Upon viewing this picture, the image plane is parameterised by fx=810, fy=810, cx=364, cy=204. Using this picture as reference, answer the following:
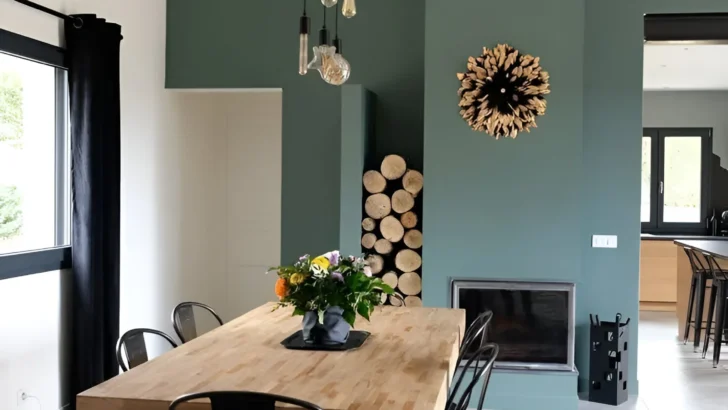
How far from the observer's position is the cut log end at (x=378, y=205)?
537cm

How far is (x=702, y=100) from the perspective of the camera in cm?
1050

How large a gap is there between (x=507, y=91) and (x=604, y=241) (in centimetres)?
127

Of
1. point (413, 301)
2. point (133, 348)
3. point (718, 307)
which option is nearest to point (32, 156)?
point (133, 348)

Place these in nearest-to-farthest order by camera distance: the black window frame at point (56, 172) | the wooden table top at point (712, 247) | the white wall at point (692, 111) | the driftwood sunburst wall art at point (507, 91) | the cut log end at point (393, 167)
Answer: the black window frame at point (56, 172) < the driftwood sunburst wall art at point (507, 91) < the cut log end at point (393, 167) < the wooden table top at point (712, 247) < the white wall at point (692, 111)

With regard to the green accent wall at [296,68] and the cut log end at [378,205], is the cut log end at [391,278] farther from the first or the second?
the green accent wall at [296,68]

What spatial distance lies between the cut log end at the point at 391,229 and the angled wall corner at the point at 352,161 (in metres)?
0.16

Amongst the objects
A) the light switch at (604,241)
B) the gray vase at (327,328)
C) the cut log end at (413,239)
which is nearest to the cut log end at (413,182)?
the cut log end at (413,239)

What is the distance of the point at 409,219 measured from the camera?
539 cm

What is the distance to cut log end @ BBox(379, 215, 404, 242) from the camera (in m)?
5.38

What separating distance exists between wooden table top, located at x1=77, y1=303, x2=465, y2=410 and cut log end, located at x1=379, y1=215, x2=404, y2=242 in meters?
1.81

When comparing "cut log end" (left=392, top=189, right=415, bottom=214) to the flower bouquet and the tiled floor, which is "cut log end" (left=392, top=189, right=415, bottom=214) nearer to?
the tiled floor

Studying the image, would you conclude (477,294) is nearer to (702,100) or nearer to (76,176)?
(76,176)

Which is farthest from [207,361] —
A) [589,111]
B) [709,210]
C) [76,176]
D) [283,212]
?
[709,210]

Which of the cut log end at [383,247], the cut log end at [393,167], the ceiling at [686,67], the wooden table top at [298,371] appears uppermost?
the ceiling at [686,67]
